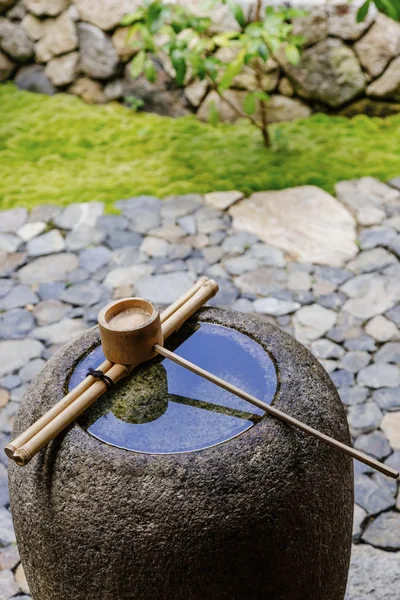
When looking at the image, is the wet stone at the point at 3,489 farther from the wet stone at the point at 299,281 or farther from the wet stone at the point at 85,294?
the wet stone at the point at 299,281

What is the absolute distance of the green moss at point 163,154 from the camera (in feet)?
16.7

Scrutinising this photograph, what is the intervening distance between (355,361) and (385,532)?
1.04m

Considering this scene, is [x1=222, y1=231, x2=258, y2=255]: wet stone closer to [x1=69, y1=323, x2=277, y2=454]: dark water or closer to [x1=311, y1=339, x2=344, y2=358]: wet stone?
[x1=311, y1=339, x2=344, y2=358]: wet stone

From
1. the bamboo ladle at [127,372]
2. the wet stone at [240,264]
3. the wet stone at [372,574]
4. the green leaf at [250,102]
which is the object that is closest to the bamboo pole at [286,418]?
the bamboo ladle at [127,372]

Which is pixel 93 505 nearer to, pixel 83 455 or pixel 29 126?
pixel 83 455

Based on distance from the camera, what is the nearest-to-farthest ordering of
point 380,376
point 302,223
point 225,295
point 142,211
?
1. point 380,376
2. point 225,295
3. point 302,223
4. point 142,211

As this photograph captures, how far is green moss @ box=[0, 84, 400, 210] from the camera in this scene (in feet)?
16.7

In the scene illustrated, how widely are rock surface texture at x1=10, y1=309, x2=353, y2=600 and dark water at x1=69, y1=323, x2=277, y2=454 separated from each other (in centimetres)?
5

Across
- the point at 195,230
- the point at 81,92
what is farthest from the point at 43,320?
the point at 81,92

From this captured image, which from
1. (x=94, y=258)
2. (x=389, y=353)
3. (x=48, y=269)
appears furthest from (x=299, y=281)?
(x=48, y=269)

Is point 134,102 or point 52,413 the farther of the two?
point 134,102

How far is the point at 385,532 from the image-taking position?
2811 millimetres

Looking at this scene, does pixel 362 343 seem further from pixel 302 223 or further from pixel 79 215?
pixel 79 215

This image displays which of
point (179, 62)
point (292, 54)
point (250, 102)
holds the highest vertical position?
point (179, 62)
